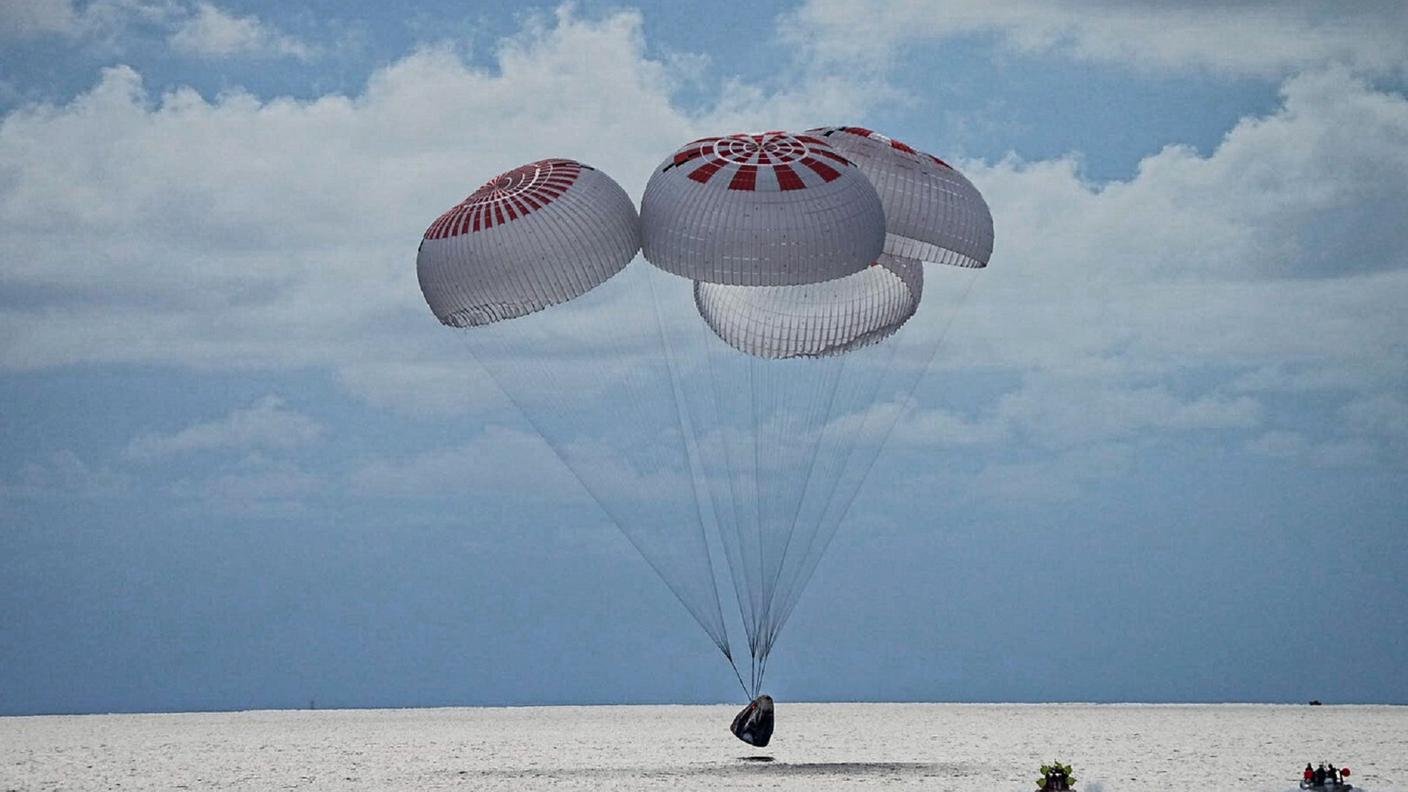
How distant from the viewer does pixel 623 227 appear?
24047 millimetres

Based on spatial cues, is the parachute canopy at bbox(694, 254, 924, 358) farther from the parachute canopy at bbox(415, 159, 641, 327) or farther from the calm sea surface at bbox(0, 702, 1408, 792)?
the calm sea surface at bbox(0, 702, 1408, 792)

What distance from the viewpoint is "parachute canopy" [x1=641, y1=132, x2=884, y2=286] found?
22.4m

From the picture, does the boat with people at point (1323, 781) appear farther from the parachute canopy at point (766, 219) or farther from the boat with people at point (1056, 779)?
the parachute canopy at point (766, 219)

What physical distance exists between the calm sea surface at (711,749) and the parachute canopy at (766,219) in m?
7.98

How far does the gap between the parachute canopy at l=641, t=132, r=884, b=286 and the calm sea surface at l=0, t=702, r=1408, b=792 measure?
7977 mm

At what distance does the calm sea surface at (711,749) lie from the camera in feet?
87.7

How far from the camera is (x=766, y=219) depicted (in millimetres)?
22484

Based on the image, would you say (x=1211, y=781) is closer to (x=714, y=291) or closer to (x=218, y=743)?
(x=714, y=291)

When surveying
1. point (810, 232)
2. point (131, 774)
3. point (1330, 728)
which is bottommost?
point (131, 774)

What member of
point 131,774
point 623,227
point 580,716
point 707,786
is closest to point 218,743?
point 131,774

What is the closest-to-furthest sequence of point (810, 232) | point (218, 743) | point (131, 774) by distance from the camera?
point (810, 232) < point (131, 774) < point (218, 743)

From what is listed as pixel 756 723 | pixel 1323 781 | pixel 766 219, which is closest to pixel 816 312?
pixel 766 219

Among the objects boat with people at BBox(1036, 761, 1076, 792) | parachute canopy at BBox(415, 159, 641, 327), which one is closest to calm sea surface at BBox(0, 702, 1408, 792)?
boat with people at BBox(1036, 761, 1076, 792)

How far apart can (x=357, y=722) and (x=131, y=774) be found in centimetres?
1526
